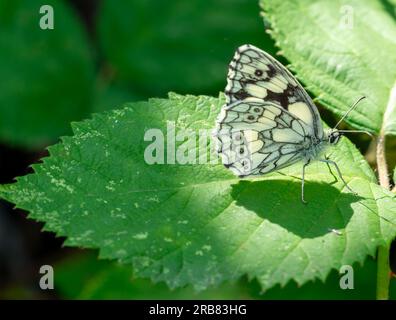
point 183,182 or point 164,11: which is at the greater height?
point 164,11

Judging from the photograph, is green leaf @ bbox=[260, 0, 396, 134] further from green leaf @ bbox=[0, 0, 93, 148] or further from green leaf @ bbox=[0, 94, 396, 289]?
green leaf @ bbox=[0, 0, 93, 148]

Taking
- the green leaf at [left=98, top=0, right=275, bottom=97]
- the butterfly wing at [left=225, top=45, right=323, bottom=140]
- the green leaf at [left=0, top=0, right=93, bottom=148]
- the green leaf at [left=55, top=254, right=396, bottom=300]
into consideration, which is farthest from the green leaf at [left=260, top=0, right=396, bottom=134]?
the green leaf at [left=0, top=0, right=93, bottom=148]

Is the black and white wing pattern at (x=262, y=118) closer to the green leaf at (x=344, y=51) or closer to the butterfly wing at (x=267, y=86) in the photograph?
the butterfly wing at (x=267, y=86)

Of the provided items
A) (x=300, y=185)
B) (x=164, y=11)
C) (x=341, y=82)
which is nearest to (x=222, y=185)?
(x=300, y=185)

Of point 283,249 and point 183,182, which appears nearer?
point 283,249

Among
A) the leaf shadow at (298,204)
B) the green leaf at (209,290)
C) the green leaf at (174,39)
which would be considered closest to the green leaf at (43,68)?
the green leaf at (174,39)

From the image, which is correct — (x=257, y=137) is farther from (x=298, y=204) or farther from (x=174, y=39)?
(x=174, y=39)
